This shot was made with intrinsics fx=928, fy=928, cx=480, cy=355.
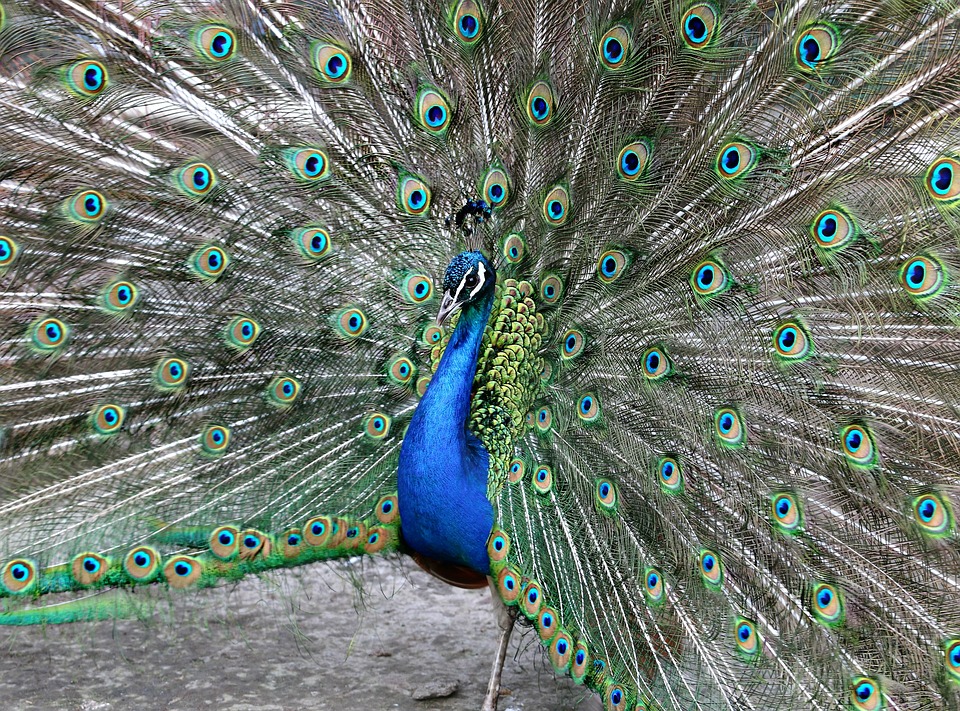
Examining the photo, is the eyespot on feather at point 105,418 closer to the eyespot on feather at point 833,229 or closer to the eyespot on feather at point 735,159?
the eyespot on feather at point 735,159

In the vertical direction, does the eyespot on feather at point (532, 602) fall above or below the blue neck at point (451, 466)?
below

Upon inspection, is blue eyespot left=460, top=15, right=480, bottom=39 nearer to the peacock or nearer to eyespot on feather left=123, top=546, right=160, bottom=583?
the peacock

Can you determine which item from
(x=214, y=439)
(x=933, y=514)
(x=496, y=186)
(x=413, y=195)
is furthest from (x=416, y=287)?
(x=933, y=514)

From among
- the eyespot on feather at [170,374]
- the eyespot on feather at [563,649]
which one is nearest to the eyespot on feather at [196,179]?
the eyespot on feather at [170,374]

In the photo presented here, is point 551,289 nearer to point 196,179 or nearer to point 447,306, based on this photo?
point 447,306

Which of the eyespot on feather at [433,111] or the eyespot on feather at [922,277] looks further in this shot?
the eyespot on feather at [433,111]

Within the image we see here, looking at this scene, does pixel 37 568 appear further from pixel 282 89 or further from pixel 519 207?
pixel 519 207

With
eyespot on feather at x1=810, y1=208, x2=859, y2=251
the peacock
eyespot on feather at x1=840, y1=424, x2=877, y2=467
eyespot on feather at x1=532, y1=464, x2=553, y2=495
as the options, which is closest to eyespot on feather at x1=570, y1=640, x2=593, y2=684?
the peacock
